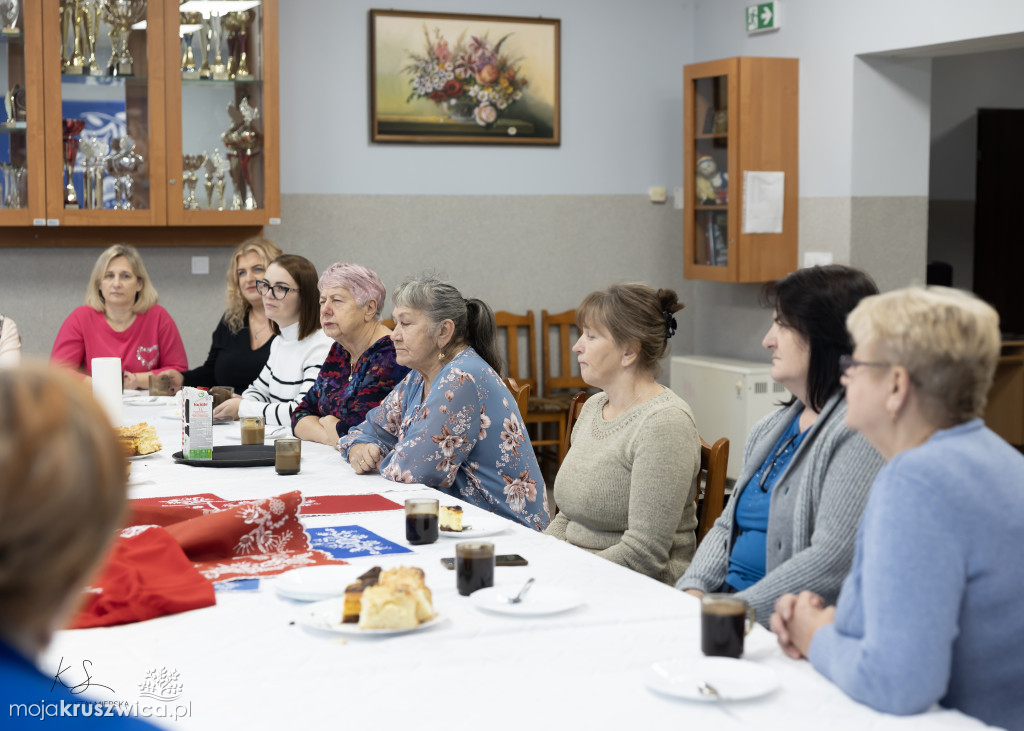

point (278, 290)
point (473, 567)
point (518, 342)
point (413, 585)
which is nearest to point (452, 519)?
point (473, 567)

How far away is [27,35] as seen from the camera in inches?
209

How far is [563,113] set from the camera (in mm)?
6516

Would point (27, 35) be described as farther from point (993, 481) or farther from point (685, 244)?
point (993, 481)

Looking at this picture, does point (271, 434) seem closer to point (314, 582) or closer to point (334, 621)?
point (314, 582)

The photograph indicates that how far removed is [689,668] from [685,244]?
198 inches

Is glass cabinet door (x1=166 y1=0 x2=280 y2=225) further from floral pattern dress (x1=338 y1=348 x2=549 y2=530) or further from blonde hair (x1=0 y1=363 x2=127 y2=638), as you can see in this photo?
blonde hair (x1=0 y1=363 x2=127 y2=638)

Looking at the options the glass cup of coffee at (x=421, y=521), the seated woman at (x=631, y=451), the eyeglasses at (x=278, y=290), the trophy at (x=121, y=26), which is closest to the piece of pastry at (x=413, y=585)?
the glass cup of coffee at (x=421, y=521)

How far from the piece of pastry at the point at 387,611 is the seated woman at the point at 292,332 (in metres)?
2.50

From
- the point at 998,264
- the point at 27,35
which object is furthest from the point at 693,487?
the point at 998,264

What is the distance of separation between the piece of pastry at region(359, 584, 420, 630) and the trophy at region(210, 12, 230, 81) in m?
4.45

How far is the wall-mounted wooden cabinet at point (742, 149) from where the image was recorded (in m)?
5.87

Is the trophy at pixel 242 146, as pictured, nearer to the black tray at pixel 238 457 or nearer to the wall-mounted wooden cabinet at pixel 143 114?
the wall-mounted wooden cabinet at pixel 143 114

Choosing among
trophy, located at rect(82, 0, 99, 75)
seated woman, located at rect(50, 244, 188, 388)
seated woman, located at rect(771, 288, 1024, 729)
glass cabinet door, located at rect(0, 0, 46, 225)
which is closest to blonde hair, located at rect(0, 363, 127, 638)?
seated woman, located at rect(771, 288, 1024, 729)

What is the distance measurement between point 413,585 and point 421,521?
1.70 feet
